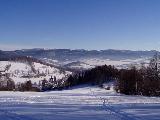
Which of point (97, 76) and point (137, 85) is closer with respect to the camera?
point (137, 85)

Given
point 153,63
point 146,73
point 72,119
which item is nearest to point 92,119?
point 72,119

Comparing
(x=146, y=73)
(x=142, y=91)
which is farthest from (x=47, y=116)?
(x=146, y=73)

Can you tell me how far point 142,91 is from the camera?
2549 inches

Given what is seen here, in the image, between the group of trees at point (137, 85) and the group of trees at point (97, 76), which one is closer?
the group of trees at point (137, 85)

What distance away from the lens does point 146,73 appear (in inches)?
3004

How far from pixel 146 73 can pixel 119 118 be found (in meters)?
60.1

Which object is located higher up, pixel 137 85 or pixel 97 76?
pixel 137 85

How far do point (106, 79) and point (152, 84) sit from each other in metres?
65.1

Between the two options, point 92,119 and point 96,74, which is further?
point 96,74

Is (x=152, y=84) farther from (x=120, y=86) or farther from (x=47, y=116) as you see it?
(x=47, y=116)

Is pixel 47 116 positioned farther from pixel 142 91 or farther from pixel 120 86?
pixel 120 86

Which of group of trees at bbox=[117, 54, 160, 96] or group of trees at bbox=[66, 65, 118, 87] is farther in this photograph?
group of trees at bbox=[66, 65, 118, 87]

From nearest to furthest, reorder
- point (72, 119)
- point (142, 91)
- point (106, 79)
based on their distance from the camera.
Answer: point (72, 119), point (142, 91), point (106, 79)

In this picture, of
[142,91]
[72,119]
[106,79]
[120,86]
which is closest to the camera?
[72,119]
